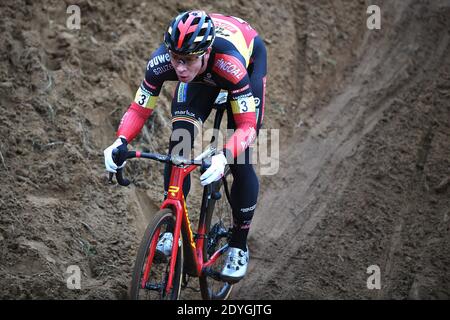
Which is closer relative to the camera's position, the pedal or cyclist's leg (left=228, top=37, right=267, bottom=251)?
the pedal

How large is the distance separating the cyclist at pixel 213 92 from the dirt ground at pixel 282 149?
1260mm

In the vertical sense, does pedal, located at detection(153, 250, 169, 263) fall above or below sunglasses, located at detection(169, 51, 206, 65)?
below

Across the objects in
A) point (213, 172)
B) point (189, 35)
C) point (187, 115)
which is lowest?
point (213, 172)

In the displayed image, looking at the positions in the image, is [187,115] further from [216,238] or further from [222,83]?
[216,238]

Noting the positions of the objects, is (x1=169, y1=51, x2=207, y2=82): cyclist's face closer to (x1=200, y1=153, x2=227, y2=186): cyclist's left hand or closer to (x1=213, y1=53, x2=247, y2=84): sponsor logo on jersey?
(x1=213, y1=53, x2=247, y2=84): sponsor logo on jersey

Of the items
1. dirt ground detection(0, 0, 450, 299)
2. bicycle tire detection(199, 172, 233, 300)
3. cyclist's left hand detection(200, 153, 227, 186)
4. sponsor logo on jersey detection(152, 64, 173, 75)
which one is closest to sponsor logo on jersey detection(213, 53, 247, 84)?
sponsor logo on jersey detection(152, 64, 173, 75)

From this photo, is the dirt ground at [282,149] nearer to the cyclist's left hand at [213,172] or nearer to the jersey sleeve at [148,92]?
the jersey sleeve at [148,92]

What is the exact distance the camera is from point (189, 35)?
4824 mm

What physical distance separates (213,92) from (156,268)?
158cm

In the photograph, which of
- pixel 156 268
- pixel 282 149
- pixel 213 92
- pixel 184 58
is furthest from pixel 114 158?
pixel 282 149

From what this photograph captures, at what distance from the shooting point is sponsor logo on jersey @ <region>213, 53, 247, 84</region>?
201 inches

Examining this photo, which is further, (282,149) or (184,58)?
(282,149)

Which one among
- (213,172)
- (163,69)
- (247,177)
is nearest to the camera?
(213,172)

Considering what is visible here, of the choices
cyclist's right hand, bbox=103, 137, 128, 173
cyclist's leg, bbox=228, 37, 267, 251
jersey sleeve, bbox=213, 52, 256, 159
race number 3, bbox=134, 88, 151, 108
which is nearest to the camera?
cyclist's right hand, bbox=103, 137, 128, 173
